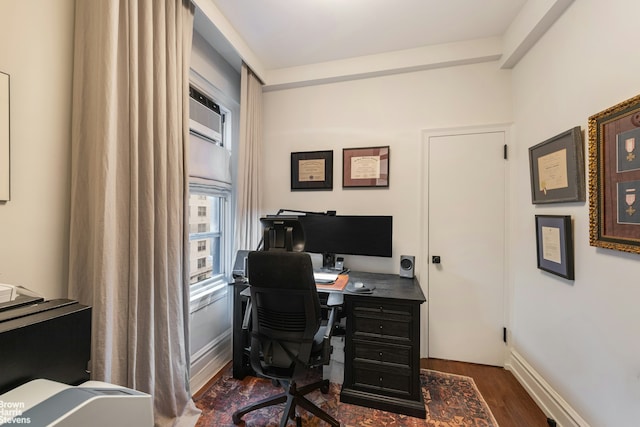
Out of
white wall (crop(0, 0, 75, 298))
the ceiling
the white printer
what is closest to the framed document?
white wall (crop(0, 0, 75, 298))

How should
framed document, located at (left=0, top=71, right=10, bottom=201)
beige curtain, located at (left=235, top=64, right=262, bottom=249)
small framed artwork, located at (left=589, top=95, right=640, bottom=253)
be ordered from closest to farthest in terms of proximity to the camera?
framed document, located at (left=0, top=71, right=10, bottom=201) < small framed artwork, located at (left=589, top=95, right=640, bottom=253) < beige curtain, located at (left=235, top=64, right=262, bottom=249)

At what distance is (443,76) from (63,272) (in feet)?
9.84

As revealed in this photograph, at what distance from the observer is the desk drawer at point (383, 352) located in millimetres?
1747

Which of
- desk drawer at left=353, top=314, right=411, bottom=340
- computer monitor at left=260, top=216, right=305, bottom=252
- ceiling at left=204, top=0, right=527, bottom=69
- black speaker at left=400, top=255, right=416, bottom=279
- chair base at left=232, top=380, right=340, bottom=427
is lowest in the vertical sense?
chair base at left=232, top=380, right=340, bottom=427

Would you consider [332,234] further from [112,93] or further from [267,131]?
[112,93]

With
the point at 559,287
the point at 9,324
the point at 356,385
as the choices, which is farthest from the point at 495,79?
the point at 9,324

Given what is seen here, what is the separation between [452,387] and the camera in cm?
196

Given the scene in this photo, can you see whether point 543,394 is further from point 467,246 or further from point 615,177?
point 615,177

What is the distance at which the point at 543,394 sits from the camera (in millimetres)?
1708

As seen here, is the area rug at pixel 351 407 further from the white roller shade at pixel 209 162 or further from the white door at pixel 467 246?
the white roller shade at pixel 209 162

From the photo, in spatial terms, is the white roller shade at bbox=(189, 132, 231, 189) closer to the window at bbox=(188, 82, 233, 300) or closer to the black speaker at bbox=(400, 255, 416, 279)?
the window at bbox=(188, 82, 233, 300)

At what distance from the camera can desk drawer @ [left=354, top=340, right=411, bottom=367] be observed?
175 cm

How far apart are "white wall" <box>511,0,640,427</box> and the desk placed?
84 cm

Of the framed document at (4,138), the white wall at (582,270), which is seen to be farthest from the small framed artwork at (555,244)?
the framed document at (4,138)
